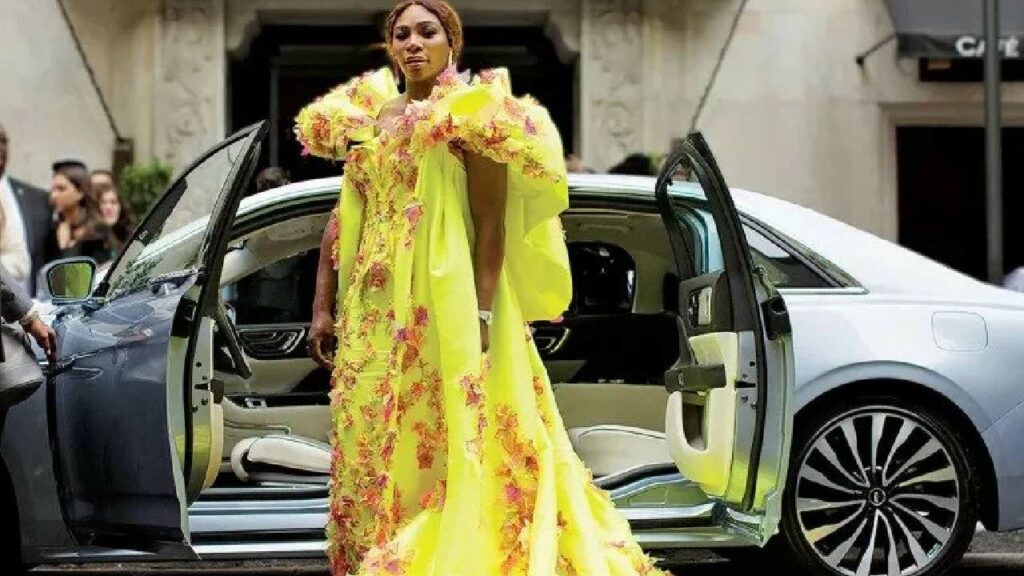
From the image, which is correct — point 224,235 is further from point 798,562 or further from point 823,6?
point 823,6

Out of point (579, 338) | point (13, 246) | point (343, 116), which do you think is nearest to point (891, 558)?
point (579, 338)

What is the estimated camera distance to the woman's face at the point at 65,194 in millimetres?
9656

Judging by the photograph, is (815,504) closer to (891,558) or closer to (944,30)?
(891,558)

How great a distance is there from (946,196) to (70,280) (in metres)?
11.2

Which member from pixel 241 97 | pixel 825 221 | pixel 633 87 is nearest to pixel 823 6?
pixel 633 87

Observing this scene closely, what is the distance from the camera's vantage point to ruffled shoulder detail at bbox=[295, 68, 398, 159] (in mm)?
4664

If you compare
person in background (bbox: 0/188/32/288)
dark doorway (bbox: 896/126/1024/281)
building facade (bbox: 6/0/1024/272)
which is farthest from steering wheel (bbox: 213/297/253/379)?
dark doorway (bbox: 896/126/1024/281)

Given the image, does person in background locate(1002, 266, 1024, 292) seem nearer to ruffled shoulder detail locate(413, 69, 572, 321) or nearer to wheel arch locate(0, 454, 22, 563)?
ruffled shoulder detail locate(413, 69, 572, 321)

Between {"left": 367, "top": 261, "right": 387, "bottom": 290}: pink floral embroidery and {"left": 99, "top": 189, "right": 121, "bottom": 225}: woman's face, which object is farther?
{"left": 99, "top": 189, "right": 121, "bottom": 225}: woman's face

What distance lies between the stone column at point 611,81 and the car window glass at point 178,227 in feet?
28.9

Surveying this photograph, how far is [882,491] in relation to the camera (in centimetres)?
562

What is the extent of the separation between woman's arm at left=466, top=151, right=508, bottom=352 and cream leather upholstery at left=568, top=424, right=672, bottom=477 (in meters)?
1.57

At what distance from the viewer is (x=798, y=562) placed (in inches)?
223

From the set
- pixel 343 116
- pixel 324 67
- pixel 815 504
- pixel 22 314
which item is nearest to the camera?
pixel 343 116
